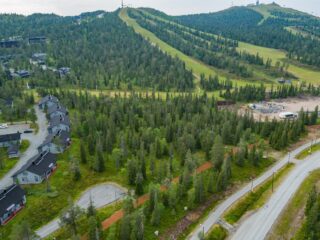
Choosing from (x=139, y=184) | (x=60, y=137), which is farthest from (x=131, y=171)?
(x=60, y=137)

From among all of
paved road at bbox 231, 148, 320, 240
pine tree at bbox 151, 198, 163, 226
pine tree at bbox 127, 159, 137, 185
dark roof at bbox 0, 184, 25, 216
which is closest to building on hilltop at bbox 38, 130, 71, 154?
dark roof at bbox 0, 184, 25, 216

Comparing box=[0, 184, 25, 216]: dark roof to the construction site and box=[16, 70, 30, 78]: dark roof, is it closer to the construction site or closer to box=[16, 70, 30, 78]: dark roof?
the construction site

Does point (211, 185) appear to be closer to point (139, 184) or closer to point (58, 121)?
point (139, 184)

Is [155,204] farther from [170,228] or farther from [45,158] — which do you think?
[45,158]

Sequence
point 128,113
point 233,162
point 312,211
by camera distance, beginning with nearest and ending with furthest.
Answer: point 312,211 < point 233,162 < point 128,113

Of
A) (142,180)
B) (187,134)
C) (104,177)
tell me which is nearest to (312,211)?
(142,180)
